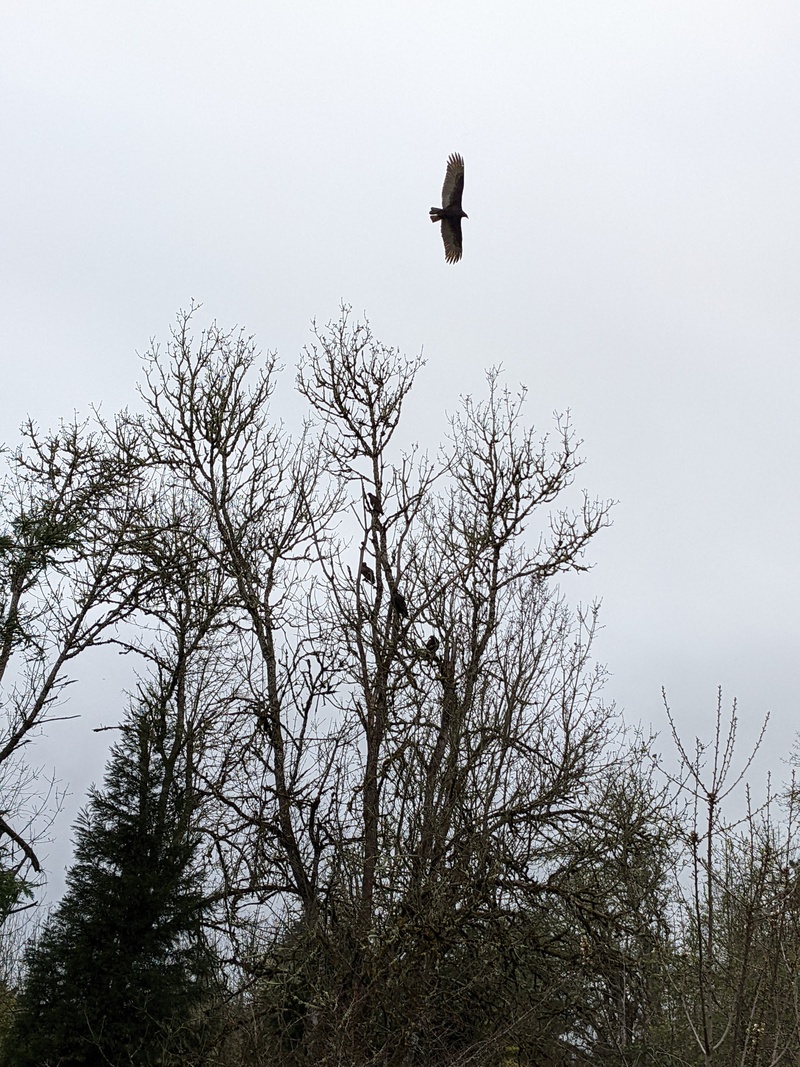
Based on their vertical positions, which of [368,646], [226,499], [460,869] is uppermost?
[226,499]

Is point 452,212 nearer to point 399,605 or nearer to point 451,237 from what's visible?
point 451,237

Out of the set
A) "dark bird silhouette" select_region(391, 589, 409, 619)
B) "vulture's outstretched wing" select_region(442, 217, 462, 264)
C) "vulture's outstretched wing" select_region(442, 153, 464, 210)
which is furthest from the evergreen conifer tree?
"vulture's outstretched wing" select_region(442, 153, 464, 210)

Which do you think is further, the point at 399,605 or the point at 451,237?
the point at 399,605

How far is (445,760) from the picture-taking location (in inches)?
481

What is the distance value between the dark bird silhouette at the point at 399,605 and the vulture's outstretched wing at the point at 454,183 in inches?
204

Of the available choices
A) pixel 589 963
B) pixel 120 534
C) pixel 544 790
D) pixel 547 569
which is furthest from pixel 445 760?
pixel 120 534

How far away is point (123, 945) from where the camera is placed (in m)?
10.2

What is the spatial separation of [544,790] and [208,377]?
7.93 m

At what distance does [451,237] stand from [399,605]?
4.86m

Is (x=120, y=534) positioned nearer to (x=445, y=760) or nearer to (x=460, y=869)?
(x=445, y=760)

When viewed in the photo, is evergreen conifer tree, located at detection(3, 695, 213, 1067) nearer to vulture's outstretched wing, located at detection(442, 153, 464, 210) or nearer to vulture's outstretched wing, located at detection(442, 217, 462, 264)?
vulture's outstretched wing, located at detection(442, 217, 462, 264)

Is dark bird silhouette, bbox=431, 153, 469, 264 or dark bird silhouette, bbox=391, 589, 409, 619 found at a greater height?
dark bird silhouette, bbox=431, 153, 469, 264

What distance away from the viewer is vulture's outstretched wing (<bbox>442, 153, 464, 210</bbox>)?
532 inches

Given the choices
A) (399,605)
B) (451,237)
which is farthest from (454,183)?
(399,605)
